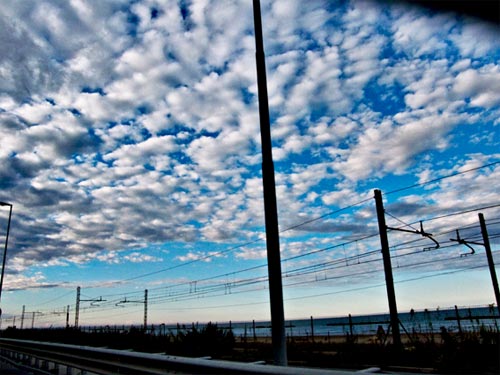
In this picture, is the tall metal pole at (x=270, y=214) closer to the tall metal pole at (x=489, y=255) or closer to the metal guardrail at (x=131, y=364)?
the metal guardrail at (x=131, y=364)

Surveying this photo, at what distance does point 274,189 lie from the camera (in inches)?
241

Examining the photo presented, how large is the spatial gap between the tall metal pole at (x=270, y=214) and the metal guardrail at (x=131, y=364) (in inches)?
19.7

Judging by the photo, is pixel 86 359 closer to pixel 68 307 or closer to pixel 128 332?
pixel 128 332

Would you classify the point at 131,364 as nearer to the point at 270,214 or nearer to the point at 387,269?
the point at 270,214

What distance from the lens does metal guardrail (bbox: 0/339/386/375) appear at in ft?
14.5

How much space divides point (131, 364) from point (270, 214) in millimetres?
3100

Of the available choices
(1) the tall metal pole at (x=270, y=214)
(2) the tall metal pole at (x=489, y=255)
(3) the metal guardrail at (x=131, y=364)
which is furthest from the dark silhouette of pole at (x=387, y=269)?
(1) the tall metal pole at (x=270, y=214)

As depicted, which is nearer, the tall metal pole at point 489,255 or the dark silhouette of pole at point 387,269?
the dark silhouette of pole at point 387,269

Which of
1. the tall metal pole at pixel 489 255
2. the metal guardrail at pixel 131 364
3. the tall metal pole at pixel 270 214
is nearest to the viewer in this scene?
the metal guardrail at pixel 131 364

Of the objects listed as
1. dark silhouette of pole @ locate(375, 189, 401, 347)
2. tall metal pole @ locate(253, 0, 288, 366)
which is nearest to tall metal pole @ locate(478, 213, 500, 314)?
dark silhouette of pole @ locate(375, 189, 401, 347)

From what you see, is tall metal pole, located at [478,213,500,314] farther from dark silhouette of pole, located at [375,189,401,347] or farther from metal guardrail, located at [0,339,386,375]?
metal guardrail, located at [0,339,386,375]

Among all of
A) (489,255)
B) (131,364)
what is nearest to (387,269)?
(489,255)

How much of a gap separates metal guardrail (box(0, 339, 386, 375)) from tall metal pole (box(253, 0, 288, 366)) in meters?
0.50

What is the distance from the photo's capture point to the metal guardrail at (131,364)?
4418 mm
